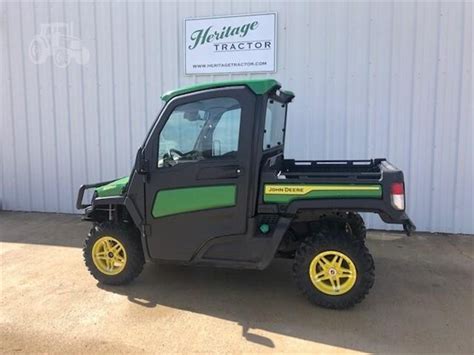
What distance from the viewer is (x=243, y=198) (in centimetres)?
381

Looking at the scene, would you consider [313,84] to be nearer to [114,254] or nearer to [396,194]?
[396,194]

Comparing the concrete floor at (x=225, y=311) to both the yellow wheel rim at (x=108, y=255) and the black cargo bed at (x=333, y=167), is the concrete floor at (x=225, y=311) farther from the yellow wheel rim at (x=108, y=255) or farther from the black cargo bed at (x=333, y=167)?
the black cargo bed at (x=333, y=167)

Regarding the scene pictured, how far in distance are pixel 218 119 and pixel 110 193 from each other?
51.4 inches

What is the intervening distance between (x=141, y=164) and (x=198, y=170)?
52 cm

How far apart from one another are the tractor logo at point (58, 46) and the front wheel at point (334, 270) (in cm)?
524

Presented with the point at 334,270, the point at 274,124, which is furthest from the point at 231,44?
the point at 334,270

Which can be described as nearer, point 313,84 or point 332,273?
point 332,273

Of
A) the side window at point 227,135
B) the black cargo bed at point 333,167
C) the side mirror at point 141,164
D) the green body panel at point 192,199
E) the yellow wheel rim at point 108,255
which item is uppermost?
the side window at point 227,135

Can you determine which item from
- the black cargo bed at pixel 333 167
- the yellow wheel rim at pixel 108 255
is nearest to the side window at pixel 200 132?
the black cargo bed at pixel 333 167

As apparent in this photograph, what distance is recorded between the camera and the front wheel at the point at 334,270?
12.0 feet

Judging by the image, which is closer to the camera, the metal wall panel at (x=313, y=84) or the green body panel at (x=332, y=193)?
the green body panel at (x=332, y=193)

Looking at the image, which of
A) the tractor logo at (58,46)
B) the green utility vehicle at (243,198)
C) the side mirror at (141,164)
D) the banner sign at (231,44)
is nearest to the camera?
the green utility vehicle at (243,198)

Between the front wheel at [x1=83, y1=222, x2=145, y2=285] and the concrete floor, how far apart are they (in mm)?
125

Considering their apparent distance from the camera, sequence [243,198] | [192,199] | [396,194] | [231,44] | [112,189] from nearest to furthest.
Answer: [396,194] → [243,198] → [192,199] → [112,189] → [231,44]
